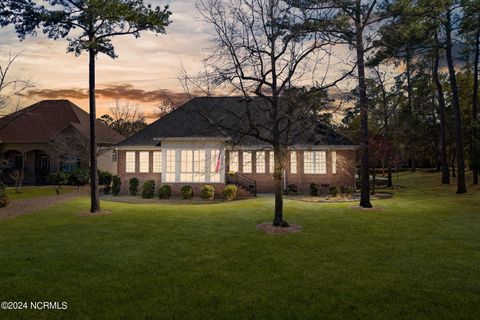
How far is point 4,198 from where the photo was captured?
739 inches

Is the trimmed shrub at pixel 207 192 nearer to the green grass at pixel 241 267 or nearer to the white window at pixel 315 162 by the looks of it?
the green grass at pixel 241 267

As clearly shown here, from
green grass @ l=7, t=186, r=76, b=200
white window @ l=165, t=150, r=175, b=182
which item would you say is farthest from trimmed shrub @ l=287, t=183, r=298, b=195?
green grass @ l=7, t=186, r=76, b=200

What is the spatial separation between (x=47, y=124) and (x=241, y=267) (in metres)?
36.1

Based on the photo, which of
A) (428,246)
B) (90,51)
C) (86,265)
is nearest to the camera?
(86,265)

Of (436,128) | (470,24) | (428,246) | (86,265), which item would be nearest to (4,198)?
(86,265)

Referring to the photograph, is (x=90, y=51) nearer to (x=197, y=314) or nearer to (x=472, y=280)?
(x=197, y=314)

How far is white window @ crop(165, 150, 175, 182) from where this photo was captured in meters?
24.2

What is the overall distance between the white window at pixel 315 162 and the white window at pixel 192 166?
8.73 m

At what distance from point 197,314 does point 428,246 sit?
27.8ft

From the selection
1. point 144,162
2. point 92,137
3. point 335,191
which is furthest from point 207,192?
point 335,191

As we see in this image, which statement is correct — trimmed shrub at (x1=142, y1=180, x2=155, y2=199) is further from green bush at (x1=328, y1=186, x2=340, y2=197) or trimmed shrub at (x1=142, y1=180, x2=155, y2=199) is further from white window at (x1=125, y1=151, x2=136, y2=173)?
green bush at (x1=328, y1=186, x2=340, y2=197)

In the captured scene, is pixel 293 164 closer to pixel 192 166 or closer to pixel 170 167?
pixel 192 166

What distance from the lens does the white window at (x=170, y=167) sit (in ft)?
79.4

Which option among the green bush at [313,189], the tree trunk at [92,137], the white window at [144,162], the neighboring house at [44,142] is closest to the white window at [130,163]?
the white window at [144,162]
